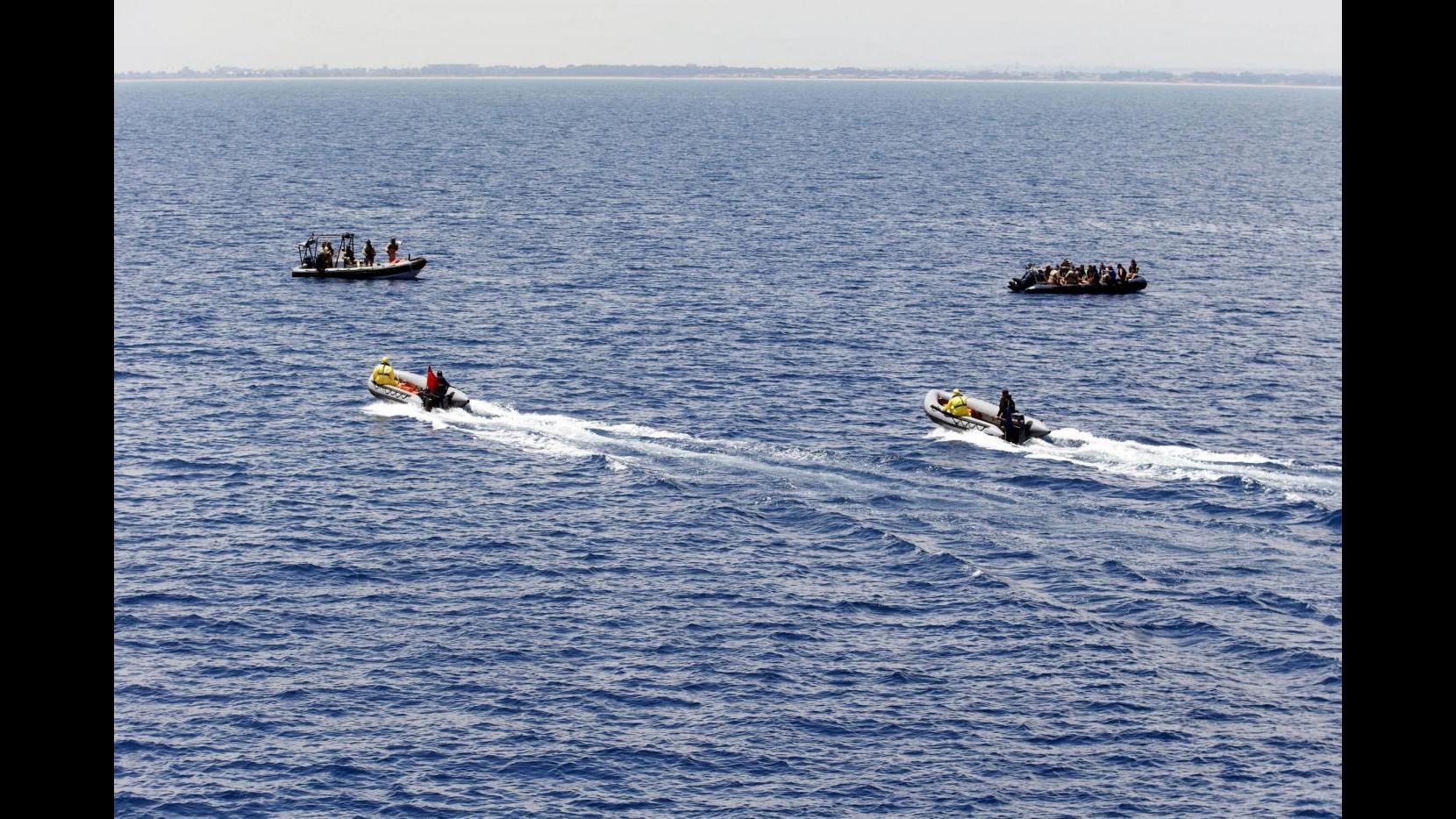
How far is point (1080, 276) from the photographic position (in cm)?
13538

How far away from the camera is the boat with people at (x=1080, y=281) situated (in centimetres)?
13450

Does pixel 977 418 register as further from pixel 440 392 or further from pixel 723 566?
pixel 440 392

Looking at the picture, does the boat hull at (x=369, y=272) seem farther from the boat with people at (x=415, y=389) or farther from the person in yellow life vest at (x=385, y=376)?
the person in yellow life vest at (x=385, y=376)

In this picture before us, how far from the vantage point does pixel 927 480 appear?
253 ft

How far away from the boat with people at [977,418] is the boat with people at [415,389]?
26.2 metres

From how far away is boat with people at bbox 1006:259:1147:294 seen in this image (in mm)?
134500

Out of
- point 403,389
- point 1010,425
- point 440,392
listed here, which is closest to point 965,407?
point 1010,425

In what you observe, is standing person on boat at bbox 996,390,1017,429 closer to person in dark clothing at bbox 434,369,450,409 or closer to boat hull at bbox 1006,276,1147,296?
person in dark clothing at bbox 434,369,450,409

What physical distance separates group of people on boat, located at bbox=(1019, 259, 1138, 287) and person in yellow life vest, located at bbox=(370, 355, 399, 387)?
2407 inches

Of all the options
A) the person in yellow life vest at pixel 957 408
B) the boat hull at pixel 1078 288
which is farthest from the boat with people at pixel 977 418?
the boat hull at pixel 1078 288

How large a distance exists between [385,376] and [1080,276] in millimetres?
64488

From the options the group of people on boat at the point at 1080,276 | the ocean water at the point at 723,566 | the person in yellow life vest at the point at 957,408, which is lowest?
the ocean water at the point at 723,566

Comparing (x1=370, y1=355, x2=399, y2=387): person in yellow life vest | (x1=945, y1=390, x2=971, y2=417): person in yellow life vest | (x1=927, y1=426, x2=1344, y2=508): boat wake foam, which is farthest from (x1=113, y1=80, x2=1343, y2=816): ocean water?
(x1=370, y1=355, x2=399, y2=387): person in yellow life vest

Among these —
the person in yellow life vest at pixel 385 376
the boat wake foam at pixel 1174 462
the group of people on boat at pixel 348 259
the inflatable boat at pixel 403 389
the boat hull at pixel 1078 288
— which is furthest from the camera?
the group of people on boat at pixel 348 259
